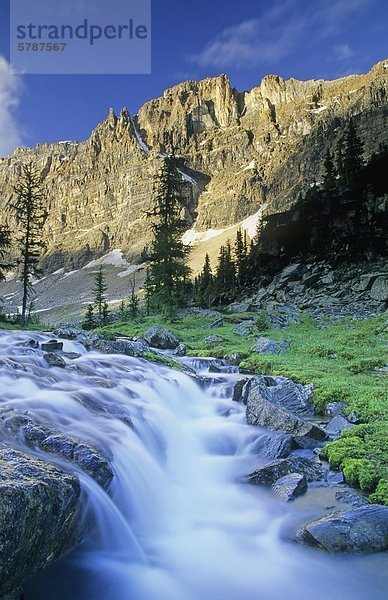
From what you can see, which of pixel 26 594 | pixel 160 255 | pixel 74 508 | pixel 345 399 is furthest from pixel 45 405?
pixel 160 255

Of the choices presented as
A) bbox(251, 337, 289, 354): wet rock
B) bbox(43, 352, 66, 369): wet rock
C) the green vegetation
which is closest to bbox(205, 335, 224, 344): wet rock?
the green vegetation

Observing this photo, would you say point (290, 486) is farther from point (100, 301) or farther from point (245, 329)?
point (100, 301)

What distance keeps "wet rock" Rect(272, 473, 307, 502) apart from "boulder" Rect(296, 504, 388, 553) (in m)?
1.16

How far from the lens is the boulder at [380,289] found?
32.8 metres

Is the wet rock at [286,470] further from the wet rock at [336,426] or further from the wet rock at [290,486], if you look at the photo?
the wet rock at [336,426]

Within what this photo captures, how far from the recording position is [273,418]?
11211 millimetres

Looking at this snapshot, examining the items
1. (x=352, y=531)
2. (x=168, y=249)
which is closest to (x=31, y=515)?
(x=352, y=531)

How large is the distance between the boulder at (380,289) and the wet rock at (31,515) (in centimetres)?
3185

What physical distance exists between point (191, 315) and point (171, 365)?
2438 centimetres

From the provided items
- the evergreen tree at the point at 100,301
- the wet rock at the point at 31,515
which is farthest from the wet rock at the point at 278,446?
the evergreen tree at the point at 100,301

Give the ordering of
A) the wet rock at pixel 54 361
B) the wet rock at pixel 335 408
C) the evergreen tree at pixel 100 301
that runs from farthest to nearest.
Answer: the evergreen tree at pixel 100 301 → the wet rock at pixel 54 361 → the wet rock at pixel 335 408

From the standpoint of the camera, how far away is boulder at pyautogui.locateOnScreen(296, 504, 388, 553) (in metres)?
5.79

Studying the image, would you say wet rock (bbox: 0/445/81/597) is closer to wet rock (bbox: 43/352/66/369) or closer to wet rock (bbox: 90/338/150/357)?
wet rock (bbox: 43/352/66/369)

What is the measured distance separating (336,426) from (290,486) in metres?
3.70
